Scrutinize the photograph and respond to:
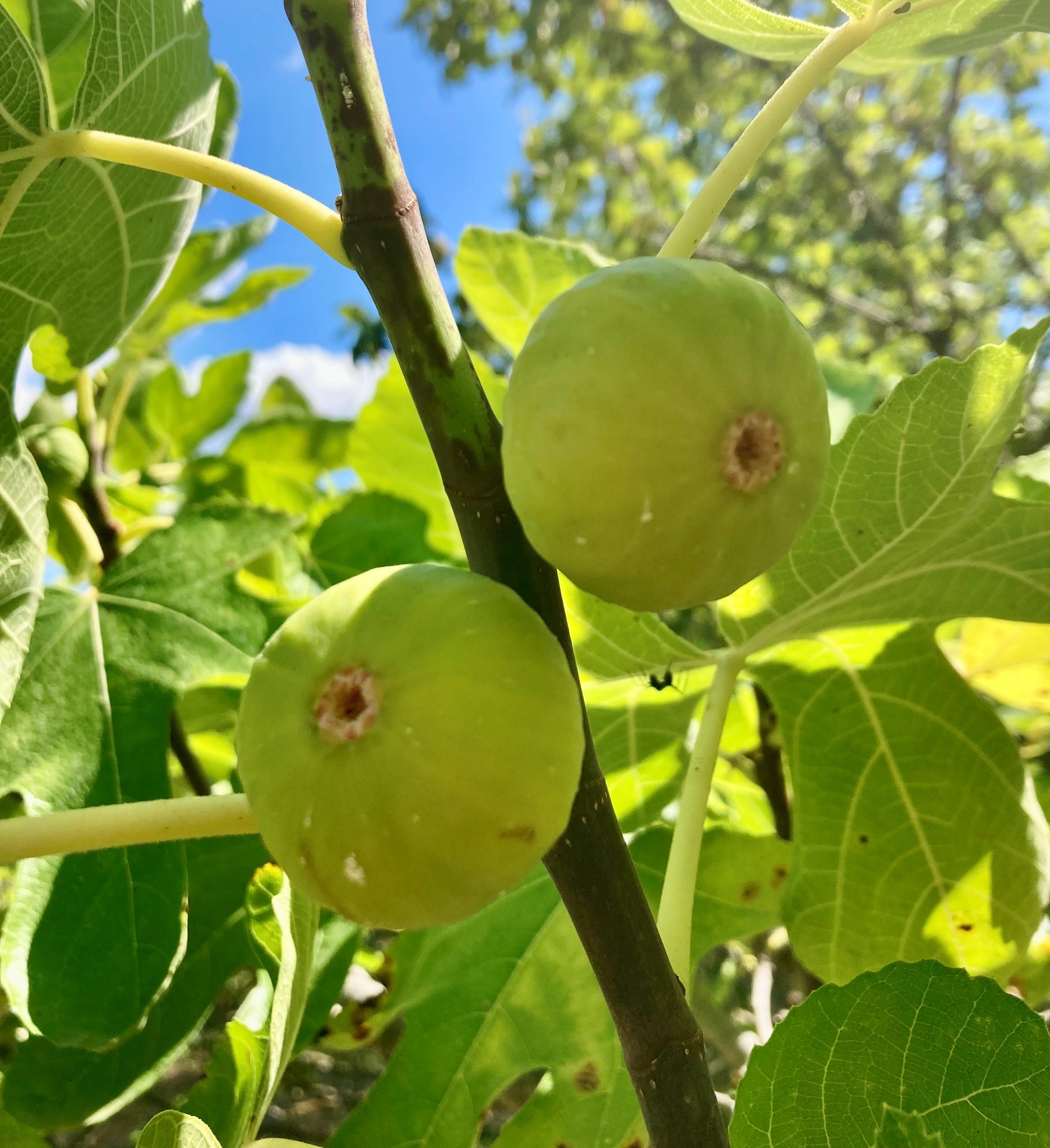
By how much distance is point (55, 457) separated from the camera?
1562 mm

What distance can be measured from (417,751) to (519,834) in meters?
0.08

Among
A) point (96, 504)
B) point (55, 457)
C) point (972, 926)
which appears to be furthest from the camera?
point (96, 504)

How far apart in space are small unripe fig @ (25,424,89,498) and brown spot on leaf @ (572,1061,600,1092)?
3.90 feet

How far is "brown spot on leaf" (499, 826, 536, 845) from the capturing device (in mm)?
561

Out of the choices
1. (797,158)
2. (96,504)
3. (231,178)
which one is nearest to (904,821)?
(231,178)

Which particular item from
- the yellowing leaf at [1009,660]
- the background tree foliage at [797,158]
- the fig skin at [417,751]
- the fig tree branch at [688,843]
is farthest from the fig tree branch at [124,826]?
the background tree foliage at [797,158]

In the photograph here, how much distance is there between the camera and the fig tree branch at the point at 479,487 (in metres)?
0.67

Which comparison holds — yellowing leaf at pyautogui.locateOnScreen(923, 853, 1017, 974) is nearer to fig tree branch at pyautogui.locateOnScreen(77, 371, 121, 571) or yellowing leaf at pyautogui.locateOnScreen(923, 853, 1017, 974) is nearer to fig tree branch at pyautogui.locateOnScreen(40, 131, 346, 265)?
fig tree branch at pyautogui.locateOnScreen(40, 131, 346, 265)

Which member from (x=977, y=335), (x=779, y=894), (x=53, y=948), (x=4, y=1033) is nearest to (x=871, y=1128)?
(x=779, y=894)

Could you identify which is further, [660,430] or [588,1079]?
[588,1079]

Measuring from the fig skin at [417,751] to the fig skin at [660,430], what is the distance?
0.25ft

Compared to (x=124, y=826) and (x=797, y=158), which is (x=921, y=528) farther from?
(x=797, y=158)

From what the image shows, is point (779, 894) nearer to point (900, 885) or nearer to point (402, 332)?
point (900, 885)

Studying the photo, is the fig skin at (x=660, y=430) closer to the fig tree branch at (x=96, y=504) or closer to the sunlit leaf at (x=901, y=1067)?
the sunlit leaf at (x=901, y=1067)
